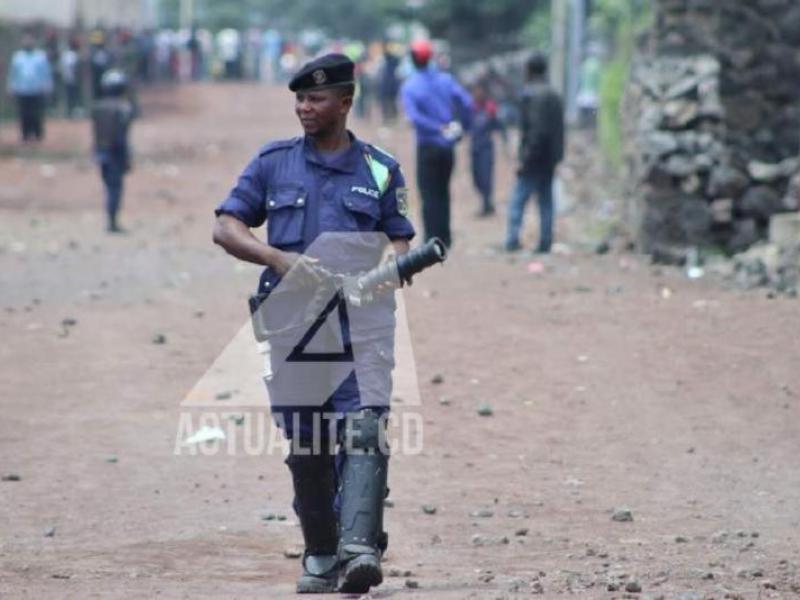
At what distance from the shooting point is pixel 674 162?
52.6 feet

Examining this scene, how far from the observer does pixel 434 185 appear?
16.2 metres

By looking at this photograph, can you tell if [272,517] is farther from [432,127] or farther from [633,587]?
[432,127]

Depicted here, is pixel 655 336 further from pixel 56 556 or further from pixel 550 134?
pixel 56 556

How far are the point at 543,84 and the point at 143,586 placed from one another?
1055cm

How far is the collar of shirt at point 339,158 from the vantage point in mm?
6480

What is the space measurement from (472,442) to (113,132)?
10.4 metres

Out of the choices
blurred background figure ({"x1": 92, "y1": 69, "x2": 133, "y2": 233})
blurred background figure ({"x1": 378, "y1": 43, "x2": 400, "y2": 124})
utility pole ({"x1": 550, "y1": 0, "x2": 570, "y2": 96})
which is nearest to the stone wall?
blurred background figure ({"x1": 92, "y1": 69, "x2": 133, "y2": 233})

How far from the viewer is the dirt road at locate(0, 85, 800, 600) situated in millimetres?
7215

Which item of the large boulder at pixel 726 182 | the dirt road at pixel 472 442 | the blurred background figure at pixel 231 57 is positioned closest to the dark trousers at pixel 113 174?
the dirt road at pixel 472 442

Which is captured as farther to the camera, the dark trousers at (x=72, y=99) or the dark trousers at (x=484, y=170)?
the dark trousers at (x=72, y=99)

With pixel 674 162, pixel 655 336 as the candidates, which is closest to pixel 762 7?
pixel 674 162

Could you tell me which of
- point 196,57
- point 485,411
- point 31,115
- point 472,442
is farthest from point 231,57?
point 472,442

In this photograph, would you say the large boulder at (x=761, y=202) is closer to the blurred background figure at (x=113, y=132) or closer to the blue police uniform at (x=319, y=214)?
the blurred background figure at (x=113, y=132)

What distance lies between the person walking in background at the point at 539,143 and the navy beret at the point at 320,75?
10109mm
